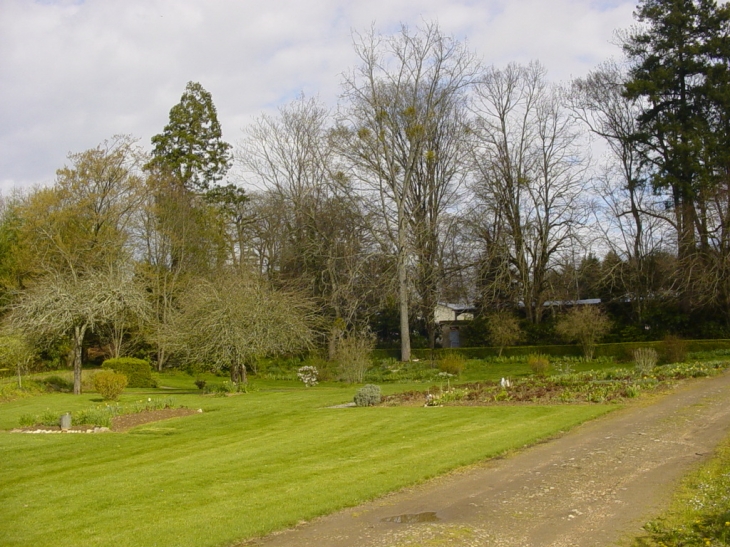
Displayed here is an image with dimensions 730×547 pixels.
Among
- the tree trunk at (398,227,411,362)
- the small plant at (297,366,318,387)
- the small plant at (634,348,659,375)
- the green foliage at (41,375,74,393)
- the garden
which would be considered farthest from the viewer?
the tree trunk at (398,227,411,362)

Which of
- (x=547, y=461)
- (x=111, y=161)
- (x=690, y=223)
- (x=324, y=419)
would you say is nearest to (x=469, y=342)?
(x=690, y=223)

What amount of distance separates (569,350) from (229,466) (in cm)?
2643

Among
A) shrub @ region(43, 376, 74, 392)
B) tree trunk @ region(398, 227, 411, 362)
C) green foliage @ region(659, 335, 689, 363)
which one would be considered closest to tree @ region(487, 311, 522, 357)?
tree trunk @ region(398, 227, 411, 362)

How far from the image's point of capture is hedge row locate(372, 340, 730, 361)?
29.9 metres

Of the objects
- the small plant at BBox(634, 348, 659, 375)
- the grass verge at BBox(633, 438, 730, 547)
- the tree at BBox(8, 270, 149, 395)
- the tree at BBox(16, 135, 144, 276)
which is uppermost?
the tree at BBox(16, 135, 144, 276)

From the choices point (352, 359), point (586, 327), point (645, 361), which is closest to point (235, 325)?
point (352, 359)

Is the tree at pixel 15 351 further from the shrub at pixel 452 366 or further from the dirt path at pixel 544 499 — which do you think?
the dirt path at pixel 544 499

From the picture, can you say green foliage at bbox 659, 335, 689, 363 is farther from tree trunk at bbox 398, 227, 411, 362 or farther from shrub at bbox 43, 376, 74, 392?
shrub at bbox 43, 376, 74, 392

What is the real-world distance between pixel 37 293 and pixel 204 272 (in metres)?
14.6

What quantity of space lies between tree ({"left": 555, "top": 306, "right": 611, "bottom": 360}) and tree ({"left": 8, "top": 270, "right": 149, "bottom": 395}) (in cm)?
1982

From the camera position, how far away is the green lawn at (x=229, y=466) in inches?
291

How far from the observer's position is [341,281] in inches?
1671

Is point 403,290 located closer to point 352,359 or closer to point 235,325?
point 352,359

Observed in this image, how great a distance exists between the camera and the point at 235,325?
23703mm
